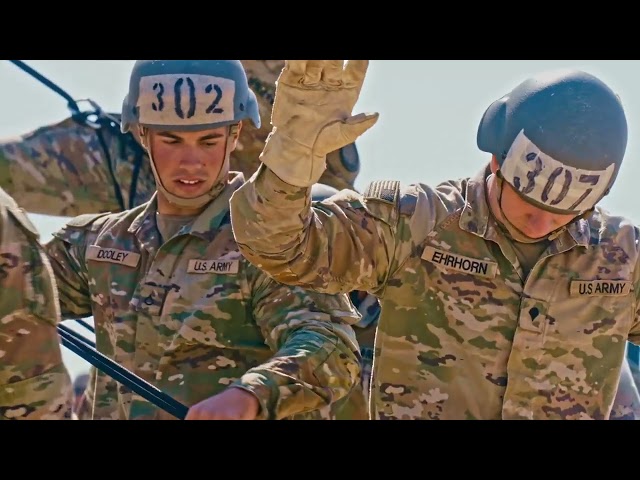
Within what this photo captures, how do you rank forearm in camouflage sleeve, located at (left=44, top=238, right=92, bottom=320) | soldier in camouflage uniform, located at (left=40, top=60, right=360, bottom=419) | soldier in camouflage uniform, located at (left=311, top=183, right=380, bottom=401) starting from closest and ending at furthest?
soldier in camouflage uniform, located at (left=40, top=60, right=360, bottom=419) < forearm in camouflage sleeve, located at (left=44, top=238, right=92, bottom=320) < soldier in camouflage uniform, located at (left=311, top=183, right=380, bottom=401)

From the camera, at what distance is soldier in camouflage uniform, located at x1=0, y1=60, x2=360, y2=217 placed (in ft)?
32.0

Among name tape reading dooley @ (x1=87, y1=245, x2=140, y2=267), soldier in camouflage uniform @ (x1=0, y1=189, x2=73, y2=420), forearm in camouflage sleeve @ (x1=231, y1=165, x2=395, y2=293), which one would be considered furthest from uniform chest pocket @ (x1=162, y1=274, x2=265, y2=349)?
soldier in camouflage uniform @ (x1=0, y1=189, x2=73, y2=420)

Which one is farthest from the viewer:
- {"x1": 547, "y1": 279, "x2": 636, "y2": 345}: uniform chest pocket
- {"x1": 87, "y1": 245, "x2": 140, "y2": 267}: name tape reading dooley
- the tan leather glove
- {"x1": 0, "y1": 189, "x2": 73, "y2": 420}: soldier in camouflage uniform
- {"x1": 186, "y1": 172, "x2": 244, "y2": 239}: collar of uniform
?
{"x1": 87, "y1": 245, "x2": 140, "y2": 267}: name tape reading dooley

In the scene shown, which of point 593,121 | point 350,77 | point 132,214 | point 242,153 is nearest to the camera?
point 350,77

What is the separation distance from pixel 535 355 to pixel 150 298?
5.55 ft

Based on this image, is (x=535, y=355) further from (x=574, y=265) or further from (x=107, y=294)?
(x=107, y=294)

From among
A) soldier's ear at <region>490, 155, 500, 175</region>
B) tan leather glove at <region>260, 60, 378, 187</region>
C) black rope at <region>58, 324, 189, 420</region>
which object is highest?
tan leather glove at <region>260, 60, 378, 187</region>

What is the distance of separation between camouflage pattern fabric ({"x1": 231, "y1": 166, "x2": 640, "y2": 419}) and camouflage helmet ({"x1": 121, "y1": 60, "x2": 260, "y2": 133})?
48.7 inches

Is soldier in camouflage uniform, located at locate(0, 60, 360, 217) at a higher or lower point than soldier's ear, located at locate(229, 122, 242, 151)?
lower

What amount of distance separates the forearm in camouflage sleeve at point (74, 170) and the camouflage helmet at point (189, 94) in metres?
1.55

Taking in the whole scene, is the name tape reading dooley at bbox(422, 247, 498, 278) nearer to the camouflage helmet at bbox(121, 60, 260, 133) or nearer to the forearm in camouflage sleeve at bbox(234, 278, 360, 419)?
the forearm in camouflage sleeve at bbox(234, 278, 360, 419)

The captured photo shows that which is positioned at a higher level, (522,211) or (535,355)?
(522,211)

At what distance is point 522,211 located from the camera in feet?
22.9
